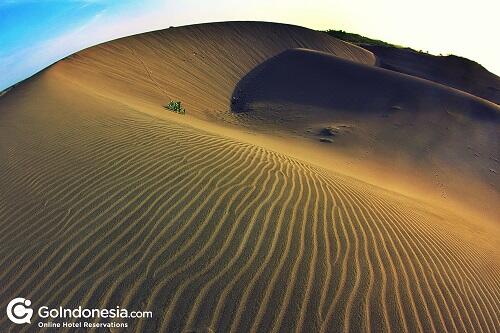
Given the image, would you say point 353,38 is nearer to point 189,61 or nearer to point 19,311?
point 189,61

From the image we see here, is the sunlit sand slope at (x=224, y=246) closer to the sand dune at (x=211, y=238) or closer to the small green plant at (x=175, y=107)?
the sand dune at (x=211, y=238)

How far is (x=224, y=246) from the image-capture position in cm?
388

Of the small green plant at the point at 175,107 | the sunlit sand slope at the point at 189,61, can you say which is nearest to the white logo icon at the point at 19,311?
the sunlit sand slope at the point at 189,61

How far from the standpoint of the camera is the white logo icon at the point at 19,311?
10.5 feet

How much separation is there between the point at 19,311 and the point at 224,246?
1811 millimetres

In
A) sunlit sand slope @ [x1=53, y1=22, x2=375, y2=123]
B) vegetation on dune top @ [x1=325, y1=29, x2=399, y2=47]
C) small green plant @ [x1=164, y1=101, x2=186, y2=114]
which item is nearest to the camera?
small green plant @ [x1=164, y1=101, x2=186, y2=114]

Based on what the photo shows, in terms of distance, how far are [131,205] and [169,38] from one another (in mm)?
17162

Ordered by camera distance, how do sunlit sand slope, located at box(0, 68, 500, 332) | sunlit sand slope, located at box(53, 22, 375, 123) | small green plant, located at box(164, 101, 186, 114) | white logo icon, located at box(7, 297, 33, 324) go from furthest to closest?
sunlit sand slope, located at box(53, 22, 375, 123) → small green plant, located at box(164, 101, 186, 114) → sunlit sand slope, located at box(0, 68, 500, 332) → white logo icon, located at box(7, 297, 33, 324)

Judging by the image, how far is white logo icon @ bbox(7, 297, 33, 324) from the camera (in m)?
3.19

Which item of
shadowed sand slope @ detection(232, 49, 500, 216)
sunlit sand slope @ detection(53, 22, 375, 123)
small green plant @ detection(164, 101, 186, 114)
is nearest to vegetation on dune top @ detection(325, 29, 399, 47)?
sunlit sand slope @ detection(53, 22, 375, 123)

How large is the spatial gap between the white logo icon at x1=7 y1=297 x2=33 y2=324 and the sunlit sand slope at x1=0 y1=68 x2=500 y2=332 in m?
0.07

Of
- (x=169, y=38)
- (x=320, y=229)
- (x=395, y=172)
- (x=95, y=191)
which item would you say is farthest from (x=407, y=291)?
(x=169, y=38)

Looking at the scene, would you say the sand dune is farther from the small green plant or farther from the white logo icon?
the small green plant

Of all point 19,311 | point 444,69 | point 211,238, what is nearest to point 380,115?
point 211,238
